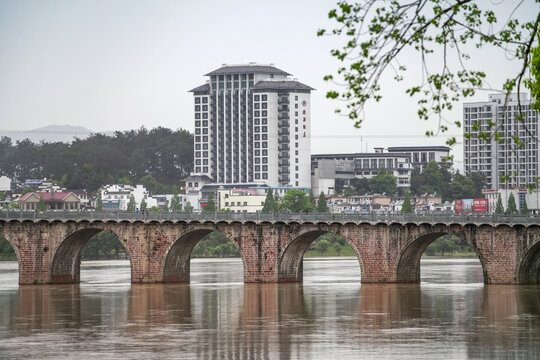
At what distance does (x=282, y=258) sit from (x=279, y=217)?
3.18m

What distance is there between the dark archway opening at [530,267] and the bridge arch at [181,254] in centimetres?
2140

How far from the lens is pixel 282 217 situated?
84.1 m

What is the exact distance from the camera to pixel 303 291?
78.2m

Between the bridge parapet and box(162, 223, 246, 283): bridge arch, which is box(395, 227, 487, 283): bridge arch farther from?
box(162, 223, 246, 283): bridge arch

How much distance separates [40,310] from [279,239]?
23.9m

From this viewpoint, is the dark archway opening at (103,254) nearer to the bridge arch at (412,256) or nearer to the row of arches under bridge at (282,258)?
the row of arches under bridge at (282,258)

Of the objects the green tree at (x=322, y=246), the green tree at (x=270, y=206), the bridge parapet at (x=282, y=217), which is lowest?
the green tree at (x=322, y=246)

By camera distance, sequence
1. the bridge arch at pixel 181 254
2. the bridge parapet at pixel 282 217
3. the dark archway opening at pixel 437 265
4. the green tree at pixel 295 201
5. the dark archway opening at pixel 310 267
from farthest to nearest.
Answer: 1. the green tree at pixel 295 201
2. the bridge arch at pixel 181 254
3. the dark archway opening at pixel 310 267
4. the dark archway opening at pixel 437 265
5. the bridge parapet at pixel 282 217

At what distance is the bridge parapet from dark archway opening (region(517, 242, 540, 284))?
227 centimetres

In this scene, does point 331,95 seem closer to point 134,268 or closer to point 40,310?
point 40,310

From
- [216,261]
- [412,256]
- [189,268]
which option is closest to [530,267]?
[412,256]

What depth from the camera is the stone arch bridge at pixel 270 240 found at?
7812cm

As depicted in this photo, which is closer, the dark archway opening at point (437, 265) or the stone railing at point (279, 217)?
the stone railing at point (279, 217)

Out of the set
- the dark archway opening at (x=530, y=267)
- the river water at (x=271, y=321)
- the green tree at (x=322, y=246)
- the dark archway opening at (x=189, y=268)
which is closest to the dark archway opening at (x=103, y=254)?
the dark archway opening at (x=189, y=268)
